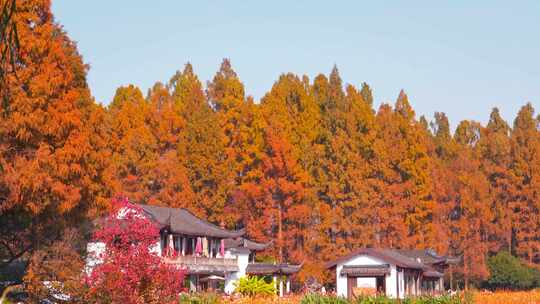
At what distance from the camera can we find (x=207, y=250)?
59.8 m

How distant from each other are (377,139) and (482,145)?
61.2 feet

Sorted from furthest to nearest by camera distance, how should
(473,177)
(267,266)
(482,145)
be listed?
(482,145) < (473,177) < (267,266)

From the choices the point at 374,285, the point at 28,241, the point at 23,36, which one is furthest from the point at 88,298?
the point at 374,285

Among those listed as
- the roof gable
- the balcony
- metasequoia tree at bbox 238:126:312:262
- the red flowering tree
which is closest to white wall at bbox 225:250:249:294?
the balcony

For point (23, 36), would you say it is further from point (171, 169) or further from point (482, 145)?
point (482, 145)

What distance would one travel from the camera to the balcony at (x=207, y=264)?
5412 centimetres

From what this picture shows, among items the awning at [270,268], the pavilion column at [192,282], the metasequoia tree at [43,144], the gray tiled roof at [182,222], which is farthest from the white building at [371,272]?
the metasequoia tree at [43,144]

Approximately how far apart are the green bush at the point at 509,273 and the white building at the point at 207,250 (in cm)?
2211

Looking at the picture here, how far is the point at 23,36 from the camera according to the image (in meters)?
35.6

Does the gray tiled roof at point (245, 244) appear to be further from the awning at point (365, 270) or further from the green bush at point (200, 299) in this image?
the green bush at point (200, 299)

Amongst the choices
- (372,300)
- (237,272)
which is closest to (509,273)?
(237,272)

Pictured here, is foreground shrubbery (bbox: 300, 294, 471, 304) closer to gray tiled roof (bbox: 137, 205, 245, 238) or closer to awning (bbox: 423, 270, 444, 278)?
gray tiled roof (bbox: 137, 205, 245, 238)

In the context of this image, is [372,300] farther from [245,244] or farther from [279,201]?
[279,201]

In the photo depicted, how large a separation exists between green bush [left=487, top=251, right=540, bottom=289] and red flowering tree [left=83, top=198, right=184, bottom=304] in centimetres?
5146
